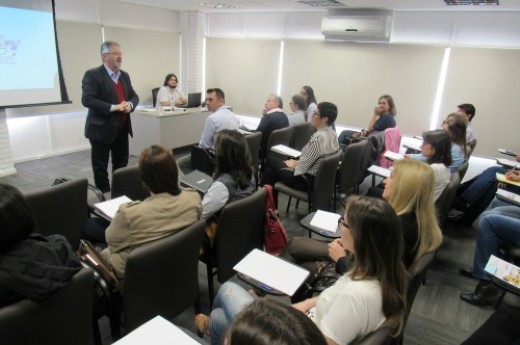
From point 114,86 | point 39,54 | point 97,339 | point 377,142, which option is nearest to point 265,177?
point 377,142

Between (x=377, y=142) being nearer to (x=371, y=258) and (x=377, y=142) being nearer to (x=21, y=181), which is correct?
(x=371, y=258)

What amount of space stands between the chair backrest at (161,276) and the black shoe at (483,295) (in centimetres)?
204

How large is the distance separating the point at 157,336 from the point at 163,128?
15.6 feet

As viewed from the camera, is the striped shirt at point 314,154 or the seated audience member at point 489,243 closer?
the seated audience member at point 489,243

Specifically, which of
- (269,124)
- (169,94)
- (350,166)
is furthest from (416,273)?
(169,94)

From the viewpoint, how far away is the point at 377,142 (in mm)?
4062

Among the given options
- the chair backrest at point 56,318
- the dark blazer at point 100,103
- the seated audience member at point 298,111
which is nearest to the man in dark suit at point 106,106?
the dark blazer at point 100,103

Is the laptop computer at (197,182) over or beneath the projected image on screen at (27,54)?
beneath

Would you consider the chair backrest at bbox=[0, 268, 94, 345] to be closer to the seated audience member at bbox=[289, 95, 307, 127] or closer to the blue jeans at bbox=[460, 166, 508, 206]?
the blue jeans at bbox=[460, 166, 508, 206]

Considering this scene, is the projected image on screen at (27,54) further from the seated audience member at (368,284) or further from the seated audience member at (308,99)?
the seated audience member at (368,284)

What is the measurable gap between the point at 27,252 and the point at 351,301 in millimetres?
1096

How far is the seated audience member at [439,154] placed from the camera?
270 centimetres

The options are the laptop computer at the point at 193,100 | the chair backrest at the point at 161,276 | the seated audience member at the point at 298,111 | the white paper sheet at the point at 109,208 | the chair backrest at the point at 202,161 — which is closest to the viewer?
the chair backrest at the point at 161,276

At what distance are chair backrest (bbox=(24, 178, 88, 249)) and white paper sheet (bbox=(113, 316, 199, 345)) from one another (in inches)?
45.3
